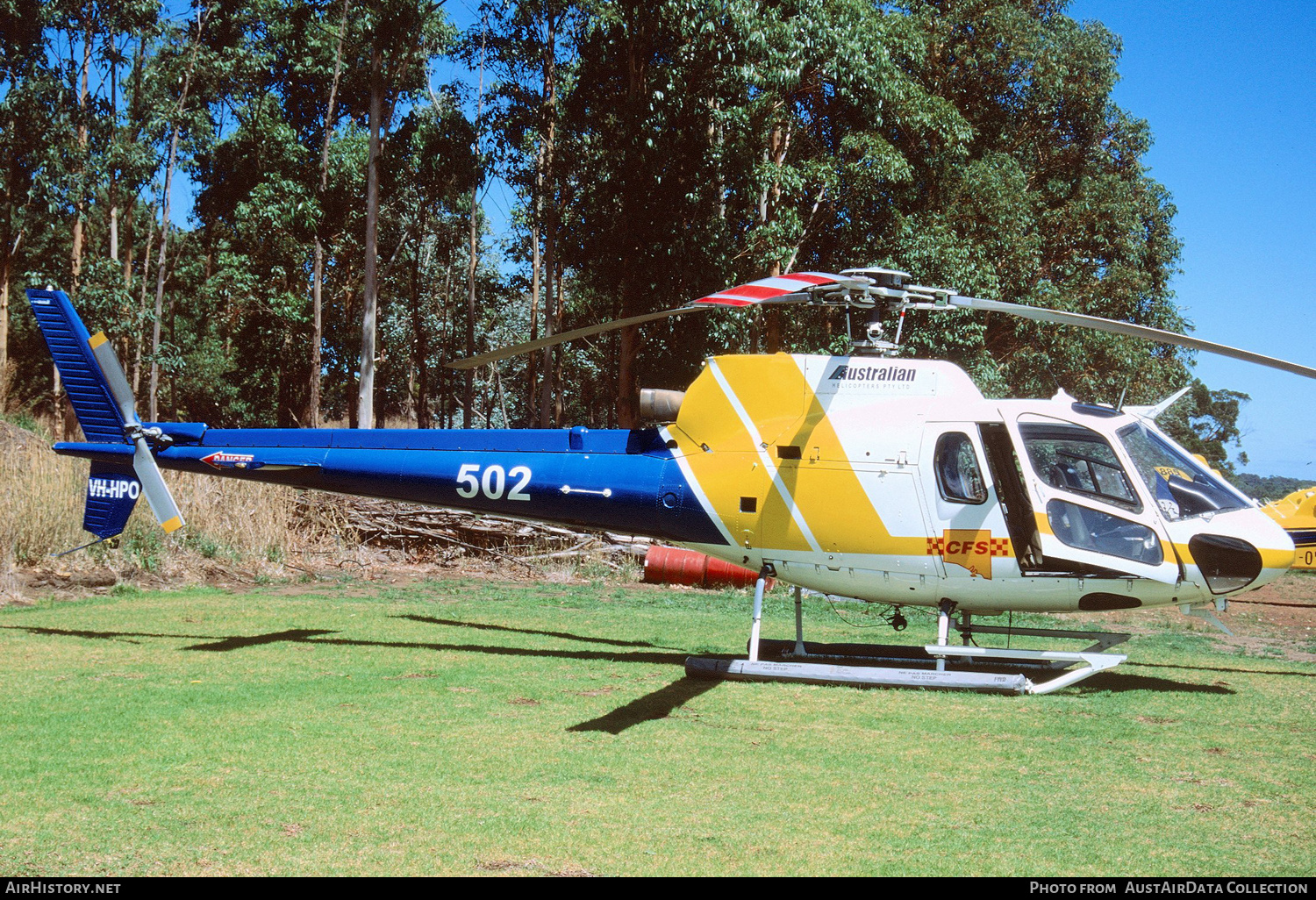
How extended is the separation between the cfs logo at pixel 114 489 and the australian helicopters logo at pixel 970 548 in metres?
7.96

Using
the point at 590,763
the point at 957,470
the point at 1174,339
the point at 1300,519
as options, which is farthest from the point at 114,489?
the point at 1300,519

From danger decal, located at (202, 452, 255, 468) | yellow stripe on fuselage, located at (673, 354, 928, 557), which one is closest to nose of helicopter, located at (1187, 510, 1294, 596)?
yellow stripe on fuselage, located at (673, 354, 928, 557)

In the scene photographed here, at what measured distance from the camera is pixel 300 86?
3606cm

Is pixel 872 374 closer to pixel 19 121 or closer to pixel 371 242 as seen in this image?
pixel 371 242

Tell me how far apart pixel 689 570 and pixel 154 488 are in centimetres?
776

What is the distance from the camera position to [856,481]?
9227mm

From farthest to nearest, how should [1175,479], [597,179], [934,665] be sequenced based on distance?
1. [597,179]
2. [934,665]
3. [1175,479]

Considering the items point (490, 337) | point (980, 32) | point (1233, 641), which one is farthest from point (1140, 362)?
point (490, 337)

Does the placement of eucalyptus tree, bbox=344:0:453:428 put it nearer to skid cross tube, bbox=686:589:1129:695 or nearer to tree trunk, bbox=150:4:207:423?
tree trunk, bbox=150:4:207:423

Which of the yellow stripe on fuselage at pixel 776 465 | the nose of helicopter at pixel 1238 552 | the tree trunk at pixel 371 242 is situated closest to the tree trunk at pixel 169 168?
the tree trunk at pixel 371 242

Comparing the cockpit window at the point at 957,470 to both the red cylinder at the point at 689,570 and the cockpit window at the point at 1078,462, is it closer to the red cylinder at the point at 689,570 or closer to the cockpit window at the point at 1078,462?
the cockpit window at the point at 1078,462

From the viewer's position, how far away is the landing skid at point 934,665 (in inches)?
346

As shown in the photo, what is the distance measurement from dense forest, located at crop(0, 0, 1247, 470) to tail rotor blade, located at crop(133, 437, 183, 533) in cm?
1522

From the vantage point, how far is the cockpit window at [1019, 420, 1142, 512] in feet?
28.7
